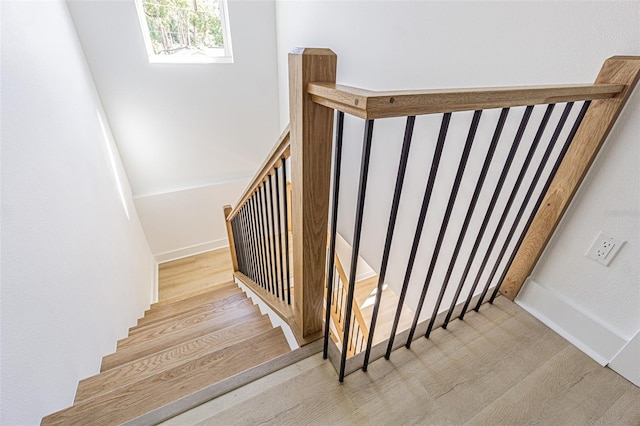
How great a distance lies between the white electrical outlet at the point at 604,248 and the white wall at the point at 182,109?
340cm

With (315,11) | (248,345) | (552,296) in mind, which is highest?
(315,11)

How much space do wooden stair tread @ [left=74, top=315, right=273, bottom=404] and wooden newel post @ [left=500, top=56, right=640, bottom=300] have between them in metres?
1.43

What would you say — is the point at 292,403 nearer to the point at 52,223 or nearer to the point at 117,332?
the point at 52,223

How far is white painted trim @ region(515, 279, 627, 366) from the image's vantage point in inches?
43.3

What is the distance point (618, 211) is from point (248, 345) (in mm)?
1633

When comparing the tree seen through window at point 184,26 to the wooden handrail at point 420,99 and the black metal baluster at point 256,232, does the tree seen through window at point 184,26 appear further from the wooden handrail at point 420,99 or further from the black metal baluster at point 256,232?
the wooden handrail at point 420,99

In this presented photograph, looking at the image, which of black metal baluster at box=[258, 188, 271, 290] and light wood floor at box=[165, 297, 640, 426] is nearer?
light wood floor at box=[165, 297, 640, 426]

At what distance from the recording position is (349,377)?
3.34ft

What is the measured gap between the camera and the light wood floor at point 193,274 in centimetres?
355

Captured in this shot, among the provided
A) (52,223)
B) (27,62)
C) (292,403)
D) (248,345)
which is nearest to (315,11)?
(27,62)

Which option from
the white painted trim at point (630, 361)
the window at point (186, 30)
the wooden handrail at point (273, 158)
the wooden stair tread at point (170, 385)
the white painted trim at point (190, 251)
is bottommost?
the white painted trim at point (190, 251)

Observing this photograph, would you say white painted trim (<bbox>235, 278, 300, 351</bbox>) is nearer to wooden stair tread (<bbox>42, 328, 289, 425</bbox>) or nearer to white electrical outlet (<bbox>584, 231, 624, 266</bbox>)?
wooden stair tread (<bbox>42, 328, 289, 425</bbox>)

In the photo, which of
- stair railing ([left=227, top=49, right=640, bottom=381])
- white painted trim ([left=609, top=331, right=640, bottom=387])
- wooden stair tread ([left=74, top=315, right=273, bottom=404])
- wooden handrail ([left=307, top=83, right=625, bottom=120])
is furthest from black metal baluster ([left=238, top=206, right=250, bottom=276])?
white painted trim ([left=609, top=331, right=640, bottom=387])

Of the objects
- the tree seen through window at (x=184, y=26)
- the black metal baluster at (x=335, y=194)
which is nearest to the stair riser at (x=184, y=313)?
the black metal baluster at (x=335, y=194)
